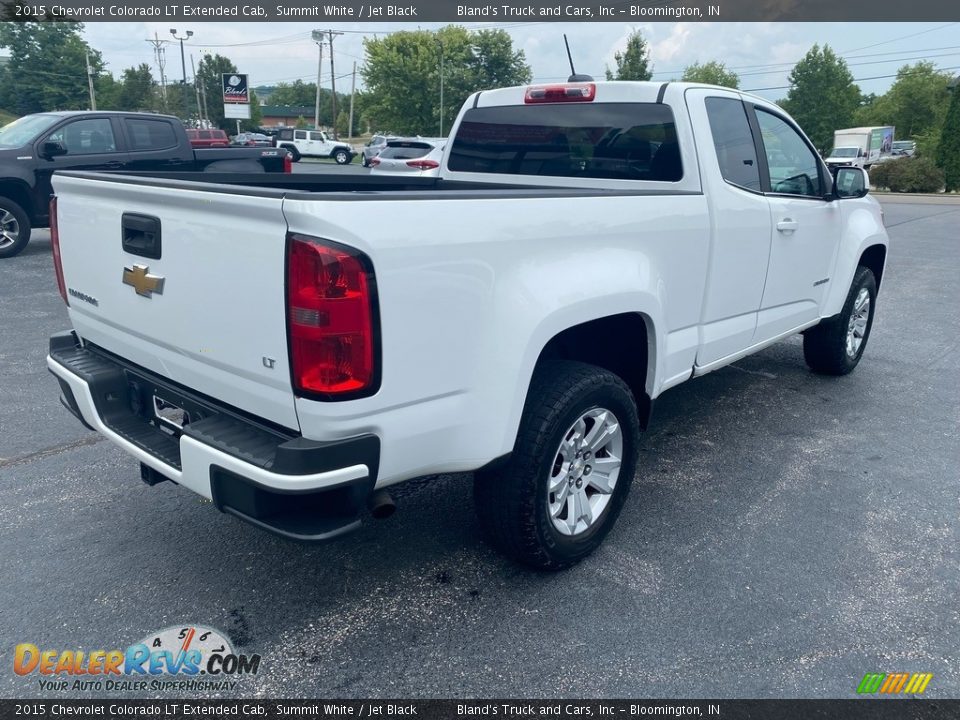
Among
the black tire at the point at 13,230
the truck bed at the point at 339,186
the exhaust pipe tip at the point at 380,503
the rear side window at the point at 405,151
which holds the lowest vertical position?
the black tire at the point at 13,230

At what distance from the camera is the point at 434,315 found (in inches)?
86.5

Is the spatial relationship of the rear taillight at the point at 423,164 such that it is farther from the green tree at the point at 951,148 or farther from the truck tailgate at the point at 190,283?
the green tree at the point at 951,148

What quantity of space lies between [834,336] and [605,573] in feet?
10.6

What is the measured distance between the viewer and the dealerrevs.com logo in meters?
2.34

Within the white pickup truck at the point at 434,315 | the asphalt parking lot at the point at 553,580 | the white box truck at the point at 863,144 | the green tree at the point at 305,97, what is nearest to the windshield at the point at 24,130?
the asphalt parking lot at the point at 553,580

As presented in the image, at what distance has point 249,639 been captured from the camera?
2.53 m

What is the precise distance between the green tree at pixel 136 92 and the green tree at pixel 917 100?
74.4 m

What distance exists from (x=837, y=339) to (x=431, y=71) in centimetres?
6562

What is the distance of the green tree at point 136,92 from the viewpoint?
7356cm

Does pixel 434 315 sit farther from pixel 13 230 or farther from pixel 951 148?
pixel 951 148

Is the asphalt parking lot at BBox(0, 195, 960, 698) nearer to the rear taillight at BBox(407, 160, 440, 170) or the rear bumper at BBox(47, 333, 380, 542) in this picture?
the rear bumper at BBox(47, 333, 380, 542)

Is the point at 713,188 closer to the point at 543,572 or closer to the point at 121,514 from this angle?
the point at 543,572

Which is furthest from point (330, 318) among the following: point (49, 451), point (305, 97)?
point (305, 97)

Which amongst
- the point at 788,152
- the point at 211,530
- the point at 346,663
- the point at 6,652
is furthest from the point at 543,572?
the point at 788,152
